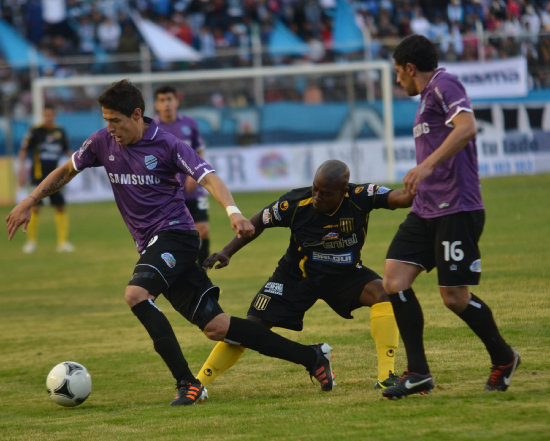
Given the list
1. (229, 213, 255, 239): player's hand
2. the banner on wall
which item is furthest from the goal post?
(229, 213, 255, 239): player's hand

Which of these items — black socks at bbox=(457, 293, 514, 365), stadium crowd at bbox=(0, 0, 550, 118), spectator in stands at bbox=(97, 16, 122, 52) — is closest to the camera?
black socks at bbox=(457, 293, 514, 365)

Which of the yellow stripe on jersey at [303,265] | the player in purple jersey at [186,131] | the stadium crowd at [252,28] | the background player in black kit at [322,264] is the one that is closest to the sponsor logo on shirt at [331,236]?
the background player in black kit at [322,264]

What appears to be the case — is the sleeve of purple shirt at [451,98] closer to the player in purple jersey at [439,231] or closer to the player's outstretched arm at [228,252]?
the player in purple jersey at [439,231]

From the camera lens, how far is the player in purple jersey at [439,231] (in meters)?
5.62

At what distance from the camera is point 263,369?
7.30m

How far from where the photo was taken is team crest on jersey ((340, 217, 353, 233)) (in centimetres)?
628

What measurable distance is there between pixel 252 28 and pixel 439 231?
23668 millimetres

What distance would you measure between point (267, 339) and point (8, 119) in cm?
2171

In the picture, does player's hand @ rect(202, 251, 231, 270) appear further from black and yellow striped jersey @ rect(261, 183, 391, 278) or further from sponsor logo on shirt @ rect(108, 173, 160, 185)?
sponsor logo on shirt @ rect(108, 173, 160, 185)

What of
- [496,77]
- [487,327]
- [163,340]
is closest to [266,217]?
[163,340]

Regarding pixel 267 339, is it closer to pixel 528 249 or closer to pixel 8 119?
pixel 528 249

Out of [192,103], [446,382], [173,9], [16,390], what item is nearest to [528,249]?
[446,382]

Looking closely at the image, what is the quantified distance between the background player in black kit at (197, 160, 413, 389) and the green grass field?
378 millimetres

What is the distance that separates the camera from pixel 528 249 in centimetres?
1270
